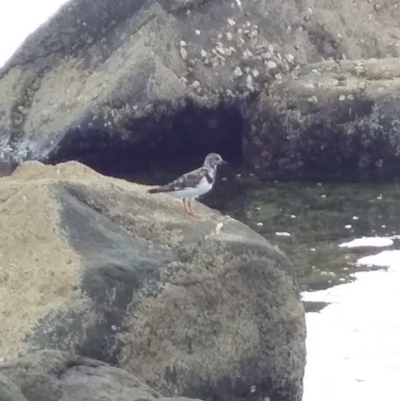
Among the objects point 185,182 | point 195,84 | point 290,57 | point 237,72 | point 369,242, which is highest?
point 290,57

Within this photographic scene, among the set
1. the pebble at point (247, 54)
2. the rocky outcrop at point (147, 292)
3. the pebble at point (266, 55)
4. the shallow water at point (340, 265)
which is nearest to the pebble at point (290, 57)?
the pebble at point (266, 55)

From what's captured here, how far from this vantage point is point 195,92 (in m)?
14.9

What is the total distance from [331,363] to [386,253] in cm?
311

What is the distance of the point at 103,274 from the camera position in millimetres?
6363

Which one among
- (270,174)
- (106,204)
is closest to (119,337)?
(106,204)

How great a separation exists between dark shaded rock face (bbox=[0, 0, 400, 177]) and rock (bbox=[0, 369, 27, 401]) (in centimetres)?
1034

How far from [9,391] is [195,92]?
35.7ft

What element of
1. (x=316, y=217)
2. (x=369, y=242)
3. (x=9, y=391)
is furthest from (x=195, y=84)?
(x=9, y=391)

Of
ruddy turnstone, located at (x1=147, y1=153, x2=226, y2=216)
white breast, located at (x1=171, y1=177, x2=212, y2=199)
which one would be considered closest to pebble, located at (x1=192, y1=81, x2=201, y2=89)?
ruddy turnstone, located at (x1=147, y1=153, x2=226, y2=216)

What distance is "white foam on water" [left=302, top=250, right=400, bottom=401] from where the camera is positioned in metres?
7.81

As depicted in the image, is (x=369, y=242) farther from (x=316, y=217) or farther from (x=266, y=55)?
(x=266, y=55)

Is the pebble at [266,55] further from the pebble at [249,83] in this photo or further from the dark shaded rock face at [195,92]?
the pebble at [249,83]

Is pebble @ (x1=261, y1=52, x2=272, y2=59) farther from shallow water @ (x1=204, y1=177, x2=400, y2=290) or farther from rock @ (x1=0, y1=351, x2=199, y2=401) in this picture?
rock @ (x1=0, y1=351, x2=199, y2=401)

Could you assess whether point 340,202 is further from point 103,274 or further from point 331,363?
point 103,274
